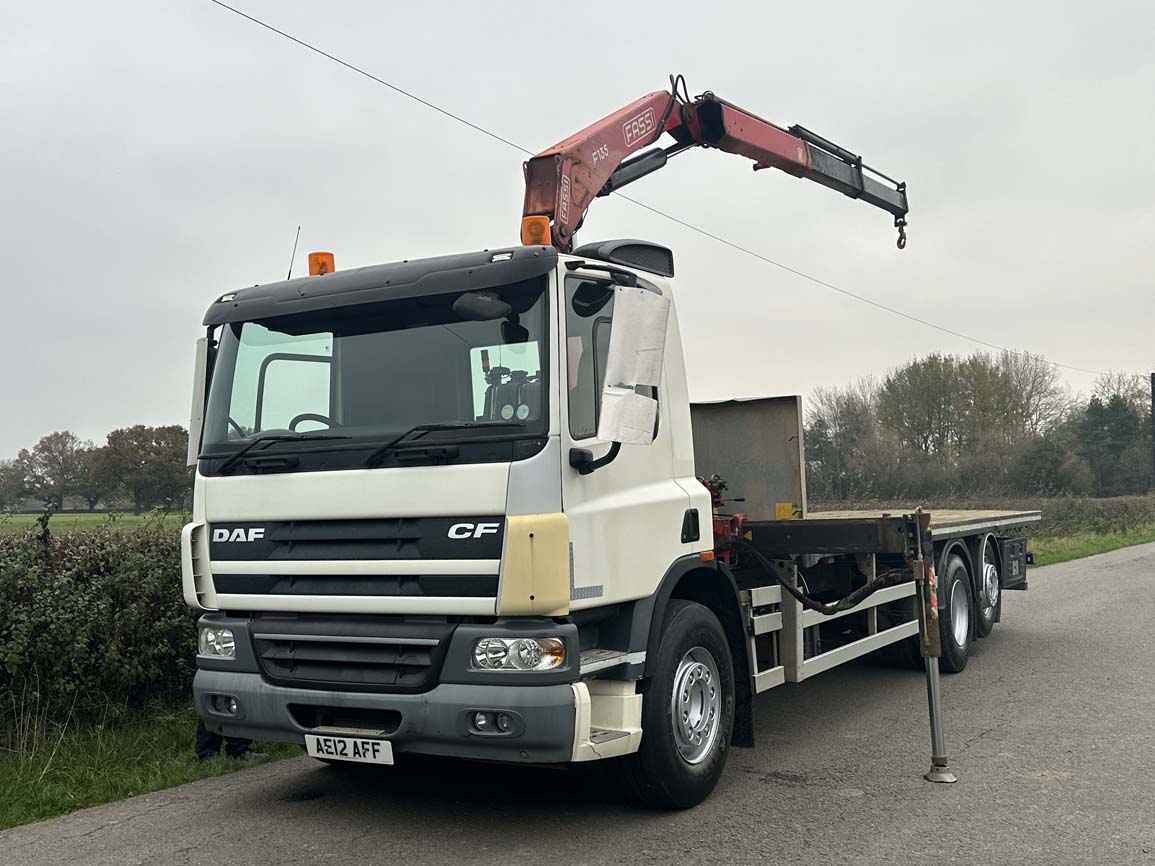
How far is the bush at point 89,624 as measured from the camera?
6.48m

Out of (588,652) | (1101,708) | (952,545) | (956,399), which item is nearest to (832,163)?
(952,545)

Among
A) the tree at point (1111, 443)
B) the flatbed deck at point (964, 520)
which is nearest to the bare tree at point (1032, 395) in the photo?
the tree at point (1111, 443)

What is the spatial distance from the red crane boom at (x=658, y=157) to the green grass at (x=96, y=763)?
3.71m

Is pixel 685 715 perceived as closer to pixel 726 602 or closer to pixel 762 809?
pixel 762 809

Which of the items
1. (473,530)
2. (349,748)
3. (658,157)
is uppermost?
(658,157)

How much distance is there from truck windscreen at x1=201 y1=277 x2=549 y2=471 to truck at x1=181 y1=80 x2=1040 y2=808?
1 centimetres

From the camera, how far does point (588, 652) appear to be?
4992mm

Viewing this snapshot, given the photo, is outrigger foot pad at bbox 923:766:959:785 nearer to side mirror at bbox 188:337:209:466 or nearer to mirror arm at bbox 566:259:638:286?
mirror arm at bbox 566:259:638:286

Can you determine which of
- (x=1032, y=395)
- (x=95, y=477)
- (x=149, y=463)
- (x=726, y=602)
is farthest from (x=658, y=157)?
(x=1032, y=395)

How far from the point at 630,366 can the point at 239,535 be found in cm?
213

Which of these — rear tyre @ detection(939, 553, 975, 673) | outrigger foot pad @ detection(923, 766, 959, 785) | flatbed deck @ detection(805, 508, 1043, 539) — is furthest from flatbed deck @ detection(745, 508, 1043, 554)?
rear tyre @ detection(939, 553, 975, 673)

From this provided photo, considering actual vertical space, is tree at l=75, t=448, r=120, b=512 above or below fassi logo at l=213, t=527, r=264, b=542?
above

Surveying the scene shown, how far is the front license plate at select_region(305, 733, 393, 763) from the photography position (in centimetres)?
477

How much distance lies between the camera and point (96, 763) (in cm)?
622
